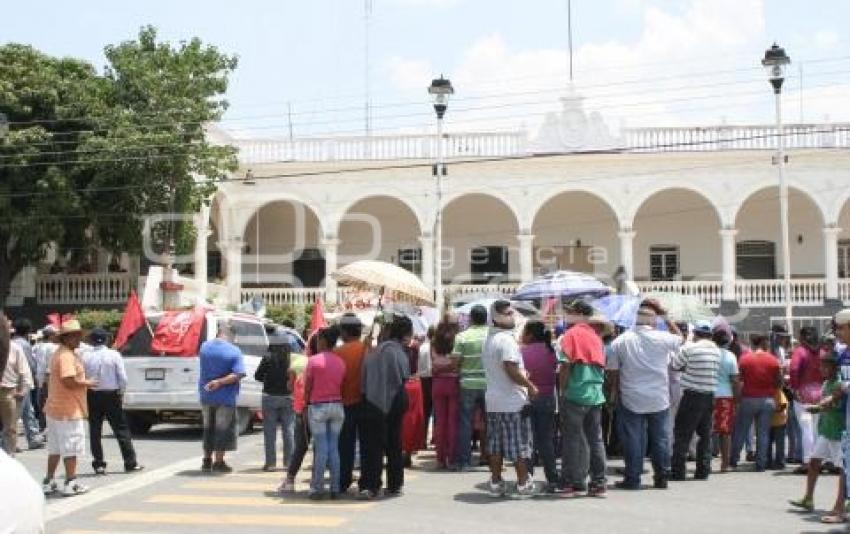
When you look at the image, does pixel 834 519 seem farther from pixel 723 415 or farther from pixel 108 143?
pixel 108 143

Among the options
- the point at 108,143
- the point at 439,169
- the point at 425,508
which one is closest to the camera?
the point at 425,508

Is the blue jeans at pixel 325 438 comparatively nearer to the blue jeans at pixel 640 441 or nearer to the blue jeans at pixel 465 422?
the blue jeans at pixel 465 422

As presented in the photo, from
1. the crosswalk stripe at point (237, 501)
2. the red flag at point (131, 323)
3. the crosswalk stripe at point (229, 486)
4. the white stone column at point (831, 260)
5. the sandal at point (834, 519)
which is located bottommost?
the sandal at point (834, 519)

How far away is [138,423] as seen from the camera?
53.0ft

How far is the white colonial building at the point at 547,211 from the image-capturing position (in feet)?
100

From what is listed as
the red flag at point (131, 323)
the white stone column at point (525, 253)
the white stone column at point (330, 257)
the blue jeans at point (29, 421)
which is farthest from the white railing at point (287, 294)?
the blue jeans at point (29, 421)

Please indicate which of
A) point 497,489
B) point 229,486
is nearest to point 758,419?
point 497,489

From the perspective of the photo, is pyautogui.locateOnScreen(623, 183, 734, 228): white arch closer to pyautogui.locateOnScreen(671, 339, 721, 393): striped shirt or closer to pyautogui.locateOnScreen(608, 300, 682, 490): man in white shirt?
pyautogui.locateOnScreen(671, 339, 721, 393): striped shirt

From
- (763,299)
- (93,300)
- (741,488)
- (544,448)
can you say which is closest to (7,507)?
(544,448)

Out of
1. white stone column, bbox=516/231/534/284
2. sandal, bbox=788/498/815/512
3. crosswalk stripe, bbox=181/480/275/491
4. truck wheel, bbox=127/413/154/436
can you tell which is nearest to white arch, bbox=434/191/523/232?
white stone column, bbox=516/231/534/284

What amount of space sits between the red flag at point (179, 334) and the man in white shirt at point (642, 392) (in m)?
7.09

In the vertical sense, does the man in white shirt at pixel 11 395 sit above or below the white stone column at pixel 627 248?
below

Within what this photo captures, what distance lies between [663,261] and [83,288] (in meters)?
18.2

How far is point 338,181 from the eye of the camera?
3178cm
